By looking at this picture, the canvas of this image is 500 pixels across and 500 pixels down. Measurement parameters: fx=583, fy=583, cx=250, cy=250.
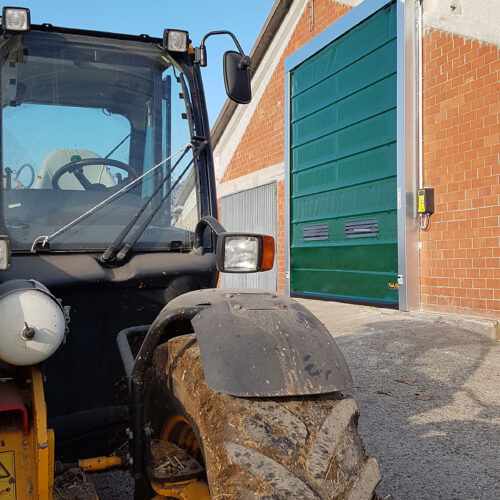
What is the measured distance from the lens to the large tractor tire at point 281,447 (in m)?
1.41

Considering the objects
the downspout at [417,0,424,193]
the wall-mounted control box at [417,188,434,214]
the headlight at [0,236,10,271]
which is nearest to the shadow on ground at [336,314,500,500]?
the wall-mounted control box at [417,188,434,214]

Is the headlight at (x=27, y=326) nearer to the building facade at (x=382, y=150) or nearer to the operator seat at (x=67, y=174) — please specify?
the operator seat at (x=67, y=174)

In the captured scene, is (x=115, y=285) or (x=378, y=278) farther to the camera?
(x=378, y=278)

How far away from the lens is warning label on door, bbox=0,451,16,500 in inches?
63.2

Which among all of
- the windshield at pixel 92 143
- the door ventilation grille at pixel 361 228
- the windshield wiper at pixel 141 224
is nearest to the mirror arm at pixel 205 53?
the windshield at pixel 92 143

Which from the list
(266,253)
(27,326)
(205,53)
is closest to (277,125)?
(205,53)

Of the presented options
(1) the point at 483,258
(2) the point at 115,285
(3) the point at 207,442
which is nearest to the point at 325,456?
(3) the point at 207,442

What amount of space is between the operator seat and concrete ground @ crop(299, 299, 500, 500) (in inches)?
69.8

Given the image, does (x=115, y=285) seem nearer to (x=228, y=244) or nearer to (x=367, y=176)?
(x=228, y=244)

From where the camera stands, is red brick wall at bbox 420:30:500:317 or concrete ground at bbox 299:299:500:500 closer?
concrete ground at bbox 299:299:500:500

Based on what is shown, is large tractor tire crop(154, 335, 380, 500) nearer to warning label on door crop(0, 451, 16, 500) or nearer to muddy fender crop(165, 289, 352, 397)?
muddy fender crop(165, 289, 352, 397)

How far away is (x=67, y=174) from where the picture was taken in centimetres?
252

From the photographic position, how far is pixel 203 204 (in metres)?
2.82

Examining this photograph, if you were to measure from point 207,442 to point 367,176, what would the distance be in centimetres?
761
